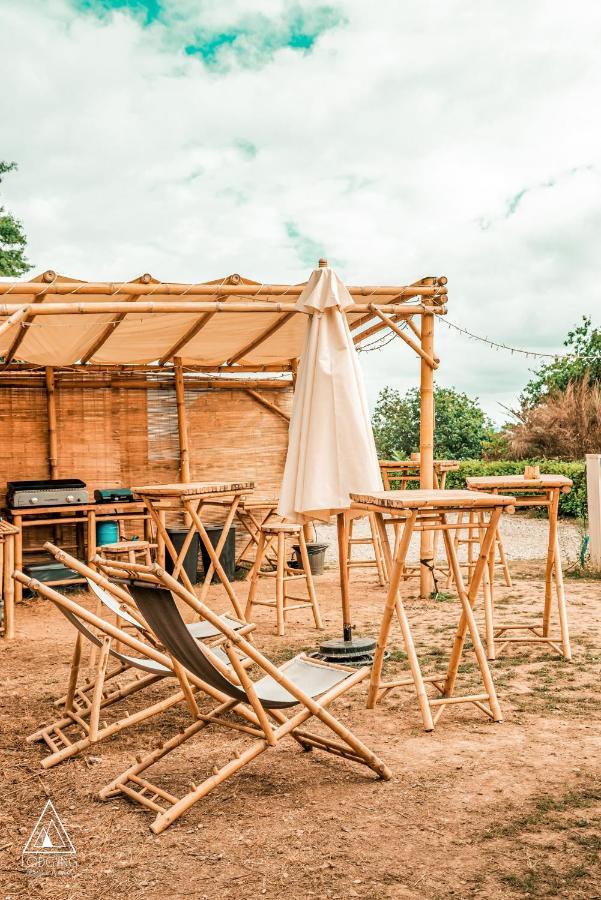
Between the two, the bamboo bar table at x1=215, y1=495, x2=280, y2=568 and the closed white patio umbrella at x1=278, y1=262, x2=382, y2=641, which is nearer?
the closed white patio umbrella at x1=278, y1=262, x2=382, y2=641

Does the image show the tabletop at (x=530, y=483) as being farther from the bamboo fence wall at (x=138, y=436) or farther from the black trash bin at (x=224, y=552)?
the bamboo fence wall at (x=138, y=436)

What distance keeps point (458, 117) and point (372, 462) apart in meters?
4.12

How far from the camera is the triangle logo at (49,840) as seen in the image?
270 centimetres

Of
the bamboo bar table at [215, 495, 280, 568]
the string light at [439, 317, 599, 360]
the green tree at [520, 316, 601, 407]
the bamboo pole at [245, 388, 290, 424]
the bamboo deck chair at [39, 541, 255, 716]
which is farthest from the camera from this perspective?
the green tree at [520, 316, 601, 407]

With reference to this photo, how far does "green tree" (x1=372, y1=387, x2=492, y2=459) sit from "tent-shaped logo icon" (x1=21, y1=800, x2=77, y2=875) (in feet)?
55.1

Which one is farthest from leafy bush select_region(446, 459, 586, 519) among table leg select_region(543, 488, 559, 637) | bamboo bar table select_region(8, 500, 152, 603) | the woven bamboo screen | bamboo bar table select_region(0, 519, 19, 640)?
bamboo bar table select_region(0, 519, 19, 640)

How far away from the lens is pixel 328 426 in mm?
4891

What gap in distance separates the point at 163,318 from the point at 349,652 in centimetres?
384

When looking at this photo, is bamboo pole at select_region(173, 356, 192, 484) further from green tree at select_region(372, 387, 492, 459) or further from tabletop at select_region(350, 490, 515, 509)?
green tree at select_region(372, 387, 492, 459)

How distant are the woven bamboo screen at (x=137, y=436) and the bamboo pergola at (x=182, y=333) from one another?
0.12 meters

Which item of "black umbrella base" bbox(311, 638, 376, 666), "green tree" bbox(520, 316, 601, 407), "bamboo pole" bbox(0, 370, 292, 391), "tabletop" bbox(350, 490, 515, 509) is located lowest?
"black umbrella base" bbox(311, 638, 376, 666)

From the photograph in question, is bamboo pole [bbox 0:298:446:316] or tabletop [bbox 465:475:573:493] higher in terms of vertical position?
bamboo pole [bbox 0:298:446:316]

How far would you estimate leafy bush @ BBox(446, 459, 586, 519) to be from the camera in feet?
46.3

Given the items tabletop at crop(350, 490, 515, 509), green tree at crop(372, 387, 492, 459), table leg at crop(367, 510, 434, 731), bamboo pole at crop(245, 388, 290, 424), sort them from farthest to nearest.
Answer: green tree at crop(372, 387, 492, 459)
bamboo pole at crop(245, 388, 290, 424)
table leg at crop(367, 510, 434, 731)
tabletop at crop(350, 490, 515, 509)
